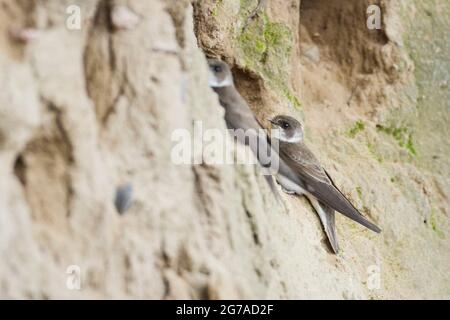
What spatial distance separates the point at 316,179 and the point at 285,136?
0.89 feet

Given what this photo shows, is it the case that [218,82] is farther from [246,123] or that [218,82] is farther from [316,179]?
[316,179]

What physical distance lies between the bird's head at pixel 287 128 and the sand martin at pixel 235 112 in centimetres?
52

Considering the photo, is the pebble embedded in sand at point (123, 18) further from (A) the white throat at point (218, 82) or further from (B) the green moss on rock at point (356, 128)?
(B) the green moss on rock at point (356, 128)

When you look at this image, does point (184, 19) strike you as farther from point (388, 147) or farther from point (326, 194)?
point (388, 147)

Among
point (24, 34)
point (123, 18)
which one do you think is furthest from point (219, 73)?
point (24, 34)

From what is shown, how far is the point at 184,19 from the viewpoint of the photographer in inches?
144

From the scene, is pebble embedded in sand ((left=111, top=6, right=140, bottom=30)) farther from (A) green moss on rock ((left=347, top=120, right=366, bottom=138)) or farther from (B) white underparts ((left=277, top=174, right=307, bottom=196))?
(A) green moss on rock ((left=347, top=120, right=366, bottom=138))

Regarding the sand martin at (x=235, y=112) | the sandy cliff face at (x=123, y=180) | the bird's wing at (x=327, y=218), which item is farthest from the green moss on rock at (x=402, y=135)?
the sandy cliff face at (x=123, y=180)

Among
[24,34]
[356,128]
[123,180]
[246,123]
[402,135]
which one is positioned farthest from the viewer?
[402,135]

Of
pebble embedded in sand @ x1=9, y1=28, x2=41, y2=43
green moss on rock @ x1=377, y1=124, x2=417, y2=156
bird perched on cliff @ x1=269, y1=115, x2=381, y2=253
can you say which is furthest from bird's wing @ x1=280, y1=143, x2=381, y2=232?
pebble embedded in sand @ x1=9, y1=28, x2=41, y2=43

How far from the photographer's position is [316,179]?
5086 millimetres

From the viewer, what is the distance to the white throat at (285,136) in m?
5.16

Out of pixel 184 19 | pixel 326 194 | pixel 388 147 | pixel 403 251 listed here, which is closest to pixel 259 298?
pixel 184 19
